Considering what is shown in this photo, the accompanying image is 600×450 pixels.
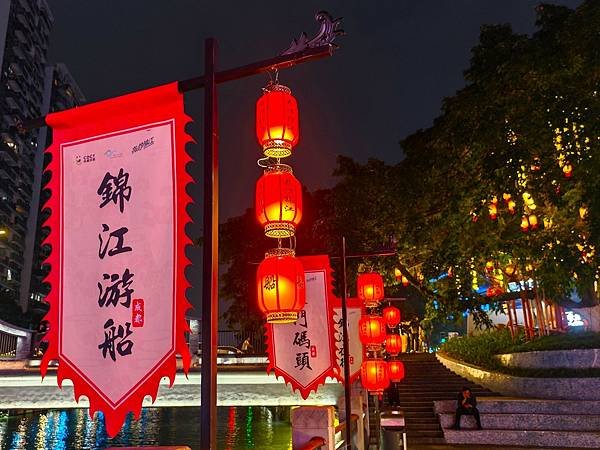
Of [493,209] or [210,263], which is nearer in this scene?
[210,263]

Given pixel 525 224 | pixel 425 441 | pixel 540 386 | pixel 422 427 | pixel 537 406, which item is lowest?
pixel 425 441

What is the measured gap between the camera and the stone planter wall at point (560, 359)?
671 inches

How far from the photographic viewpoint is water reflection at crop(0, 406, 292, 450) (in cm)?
2436

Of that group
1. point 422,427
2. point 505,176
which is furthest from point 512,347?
point 505,176

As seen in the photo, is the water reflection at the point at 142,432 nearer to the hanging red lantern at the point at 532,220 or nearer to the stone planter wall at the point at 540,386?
the stone planter wall at the point at 540,386

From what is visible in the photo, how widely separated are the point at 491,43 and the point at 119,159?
10.6m

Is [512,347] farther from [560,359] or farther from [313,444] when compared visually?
[313,444]

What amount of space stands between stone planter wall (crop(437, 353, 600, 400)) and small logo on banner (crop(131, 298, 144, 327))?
1629 centimetres

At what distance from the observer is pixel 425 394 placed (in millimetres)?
21203

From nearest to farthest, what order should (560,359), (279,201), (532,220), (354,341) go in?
1. (279,201)
2. (532,220)
3. (354,341)
4. (560,359)

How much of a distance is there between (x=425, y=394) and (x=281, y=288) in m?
16.1

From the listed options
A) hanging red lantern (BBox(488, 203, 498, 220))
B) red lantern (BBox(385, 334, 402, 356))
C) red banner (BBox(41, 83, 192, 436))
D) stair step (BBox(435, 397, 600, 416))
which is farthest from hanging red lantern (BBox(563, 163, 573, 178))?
red lantern (BBox(385, 334, 402, 356))

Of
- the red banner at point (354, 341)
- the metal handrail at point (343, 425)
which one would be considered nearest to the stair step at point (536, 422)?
the red banner at point (354, 341)

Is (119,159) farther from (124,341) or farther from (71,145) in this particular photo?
(124,341)
